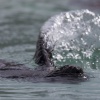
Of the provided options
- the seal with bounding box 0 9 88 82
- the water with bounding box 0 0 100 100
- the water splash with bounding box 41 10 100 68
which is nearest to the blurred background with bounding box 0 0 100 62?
the water with bounding box 0 0 100 100

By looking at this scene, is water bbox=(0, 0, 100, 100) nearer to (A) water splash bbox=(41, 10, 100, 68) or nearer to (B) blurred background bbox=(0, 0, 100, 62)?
(B) blurred background bbox=(0, 0, 100, 62)

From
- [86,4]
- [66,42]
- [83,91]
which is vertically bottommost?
[83,91]

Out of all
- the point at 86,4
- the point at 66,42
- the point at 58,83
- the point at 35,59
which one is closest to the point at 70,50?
the point at 66,42

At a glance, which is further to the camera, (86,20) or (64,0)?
(64,0)

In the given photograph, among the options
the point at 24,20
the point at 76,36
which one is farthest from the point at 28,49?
the point at 24,20

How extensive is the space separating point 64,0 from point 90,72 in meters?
10.4

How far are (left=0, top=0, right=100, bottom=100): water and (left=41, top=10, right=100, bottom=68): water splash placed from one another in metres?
0.13

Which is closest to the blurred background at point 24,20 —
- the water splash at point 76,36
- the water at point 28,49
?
the water at point 28,49

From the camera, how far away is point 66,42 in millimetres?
8250

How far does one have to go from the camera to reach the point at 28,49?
8727 mm

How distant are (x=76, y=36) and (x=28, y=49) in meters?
0.83

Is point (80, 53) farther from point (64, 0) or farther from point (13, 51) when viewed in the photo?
point (64, 0)

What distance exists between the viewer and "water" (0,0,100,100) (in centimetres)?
579

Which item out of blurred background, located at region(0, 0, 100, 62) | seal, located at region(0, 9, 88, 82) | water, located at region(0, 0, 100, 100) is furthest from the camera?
blurred background, located at region(0, 0, 100, 62)
